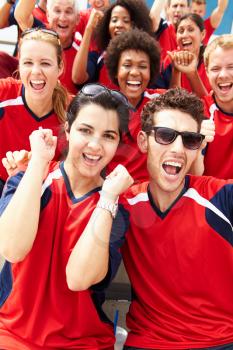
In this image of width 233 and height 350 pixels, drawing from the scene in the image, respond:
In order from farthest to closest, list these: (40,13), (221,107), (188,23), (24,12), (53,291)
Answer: (40,13)
(188,23)
(24,12)
(221,107)
(53,291)

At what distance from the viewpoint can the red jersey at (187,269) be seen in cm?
166

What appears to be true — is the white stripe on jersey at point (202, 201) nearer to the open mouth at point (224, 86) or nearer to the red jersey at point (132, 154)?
the red jersey at point (132, 154)

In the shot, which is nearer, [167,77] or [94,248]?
[94,248]

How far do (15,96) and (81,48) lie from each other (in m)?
0.99

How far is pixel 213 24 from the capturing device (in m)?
4.68

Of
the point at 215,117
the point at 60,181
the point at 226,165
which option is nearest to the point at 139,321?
the point at 60,181

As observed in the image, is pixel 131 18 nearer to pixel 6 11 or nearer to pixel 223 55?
pixel 6 11

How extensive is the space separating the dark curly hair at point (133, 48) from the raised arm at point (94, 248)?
4.57ft

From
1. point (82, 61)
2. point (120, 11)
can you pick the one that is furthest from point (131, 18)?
point (82, 61)

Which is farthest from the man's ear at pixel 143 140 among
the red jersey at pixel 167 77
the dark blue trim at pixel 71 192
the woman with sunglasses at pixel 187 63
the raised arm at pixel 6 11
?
the raised arm at pixel 6 11

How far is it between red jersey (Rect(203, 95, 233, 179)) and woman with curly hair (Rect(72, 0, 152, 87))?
1052 mm

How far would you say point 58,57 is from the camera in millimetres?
2387

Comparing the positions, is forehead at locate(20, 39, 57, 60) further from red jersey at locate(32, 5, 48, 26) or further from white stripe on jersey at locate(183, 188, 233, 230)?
red jersey at locate(32, 5, 48, 26)

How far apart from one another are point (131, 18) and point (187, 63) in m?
0.64
